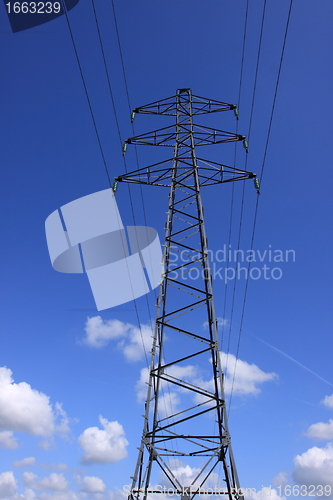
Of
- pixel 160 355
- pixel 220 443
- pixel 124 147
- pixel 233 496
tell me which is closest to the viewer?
pixel 233 496

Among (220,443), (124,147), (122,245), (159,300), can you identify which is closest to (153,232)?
(122,245)

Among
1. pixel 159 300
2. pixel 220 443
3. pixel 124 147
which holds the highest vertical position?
pixel 124 147

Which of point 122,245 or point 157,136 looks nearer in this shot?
point 157,136

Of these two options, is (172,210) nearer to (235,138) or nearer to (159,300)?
(159,300)

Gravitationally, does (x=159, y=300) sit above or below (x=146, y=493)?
above

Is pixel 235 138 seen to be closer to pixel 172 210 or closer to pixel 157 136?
pixel 157 136

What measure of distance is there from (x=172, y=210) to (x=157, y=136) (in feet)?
13.8

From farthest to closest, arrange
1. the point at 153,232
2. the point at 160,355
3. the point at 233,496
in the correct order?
1. the point at 153,232
2. the point at 160,355
3. the point at 233,496

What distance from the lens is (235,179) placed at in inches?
604

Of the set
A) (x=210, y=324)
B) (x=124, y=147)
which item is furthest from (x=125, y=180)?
(x=210, y=324)

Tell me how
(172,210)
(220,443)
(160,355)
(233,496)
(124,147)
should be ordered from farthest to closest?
(124,147)
(172,210)
(160,355)
(220,443)
(233,496)

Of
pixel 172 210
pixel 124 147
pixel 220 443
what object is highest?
pixel 124 147

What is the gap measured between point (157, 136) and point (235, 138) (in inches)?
150

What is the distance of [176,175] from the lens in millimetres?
15148
